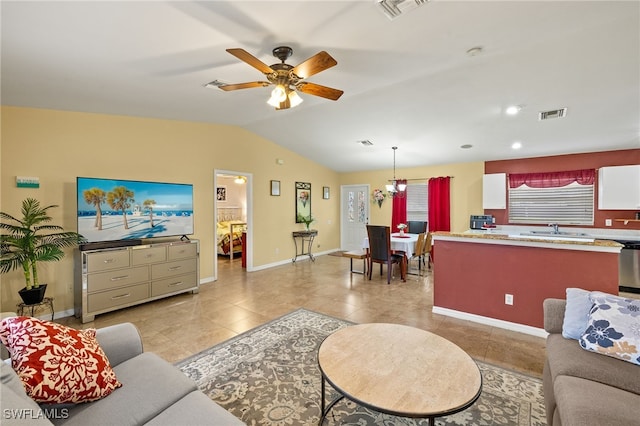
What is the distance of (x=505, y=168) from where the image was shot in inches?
231

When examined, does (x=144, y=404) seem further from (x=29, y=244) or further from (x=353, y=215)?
(x=353, y=215)

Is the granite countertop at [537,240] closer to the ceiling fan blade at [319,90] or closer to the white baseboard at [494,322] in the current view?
the white baseboard at [494,322]

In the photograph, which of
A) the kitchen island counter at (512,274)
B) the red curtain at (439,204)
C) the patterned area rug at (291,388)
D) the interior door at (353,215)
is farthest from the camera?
the interior door at (353,215)

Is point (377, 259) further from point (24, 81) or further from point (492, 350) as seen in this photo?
point (24, 81)

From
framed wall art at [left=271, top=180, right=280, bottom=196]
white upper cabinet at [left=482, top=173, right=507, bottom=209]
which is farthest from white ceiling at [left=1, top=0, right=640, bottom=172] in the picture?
framed wall art at [left=271, top=180, right=280, bottom=196]

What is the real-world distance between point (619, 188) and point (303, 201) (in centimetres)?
595

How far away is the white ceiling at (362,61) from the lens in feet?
6.54

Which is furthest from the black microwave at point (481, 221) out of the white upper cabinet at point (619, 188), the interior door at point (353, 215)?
the interior door at point (353, 215)

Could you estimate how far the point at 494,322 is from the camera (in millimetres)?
3174

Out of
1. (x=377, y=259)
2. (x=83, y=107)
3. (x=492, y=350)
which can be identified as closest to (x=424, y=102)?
(x=377, y=259)

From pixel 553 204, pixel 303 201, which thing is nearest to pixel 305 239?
pixel 303 201

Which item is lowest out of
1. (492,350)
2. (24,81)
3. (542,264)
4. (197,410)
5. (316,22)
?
(492,350)

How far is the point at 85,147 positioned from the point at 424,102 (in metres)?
4.53

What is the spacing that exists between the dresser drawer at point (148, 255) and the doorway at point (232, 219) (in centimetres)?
115
